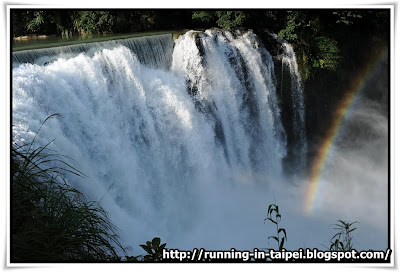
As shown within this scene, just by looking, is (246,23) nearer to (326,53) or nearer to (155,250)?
(326,53)

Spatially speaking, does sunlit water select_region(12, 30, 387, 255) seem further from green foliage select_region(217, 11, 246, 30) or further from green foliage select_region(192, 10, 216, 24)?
green foliage select_region(192, 10, 216, 24)

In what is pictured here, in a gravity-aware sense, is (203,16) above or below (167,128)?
above

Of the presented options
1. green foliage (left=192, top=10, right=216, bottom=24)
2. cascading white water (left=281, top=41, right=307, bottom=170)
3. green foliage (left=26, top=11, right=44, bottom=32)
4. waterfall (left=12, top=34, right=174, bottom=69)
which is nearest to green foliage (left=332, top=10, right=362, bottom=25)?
cascading white water (left=281, top=41, right=307, bottom=170)

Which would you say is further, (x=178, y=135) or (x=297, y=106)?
(x=297, y=106)

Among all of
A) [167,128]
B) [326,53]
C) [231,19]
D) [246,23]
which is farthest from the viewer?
[326,53]

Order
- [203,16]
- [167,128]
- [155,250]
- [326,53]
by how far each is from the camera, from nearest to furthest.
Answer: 1. [155,250]
2. [167,128]
3. [203,16]
4. [326,53]

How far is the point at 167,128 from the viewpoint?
27.0 feet

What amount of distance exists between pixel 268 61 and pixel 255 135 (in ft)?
7.09

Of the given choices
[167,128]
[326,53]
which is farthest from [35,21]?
[326,53]

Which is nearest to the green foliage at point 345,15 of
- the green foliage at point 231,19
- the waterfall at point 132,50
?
the green foliage at point 231,19

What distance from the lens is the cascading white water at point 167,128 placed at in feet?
21.0

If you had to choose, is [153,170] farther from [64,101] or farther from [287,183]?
[287,183]

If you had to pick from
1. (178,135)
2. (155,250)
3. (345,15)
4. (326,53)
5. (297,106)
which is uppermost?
(345,15)

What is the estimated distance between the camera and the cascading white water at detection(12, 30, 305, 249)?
6395mm
